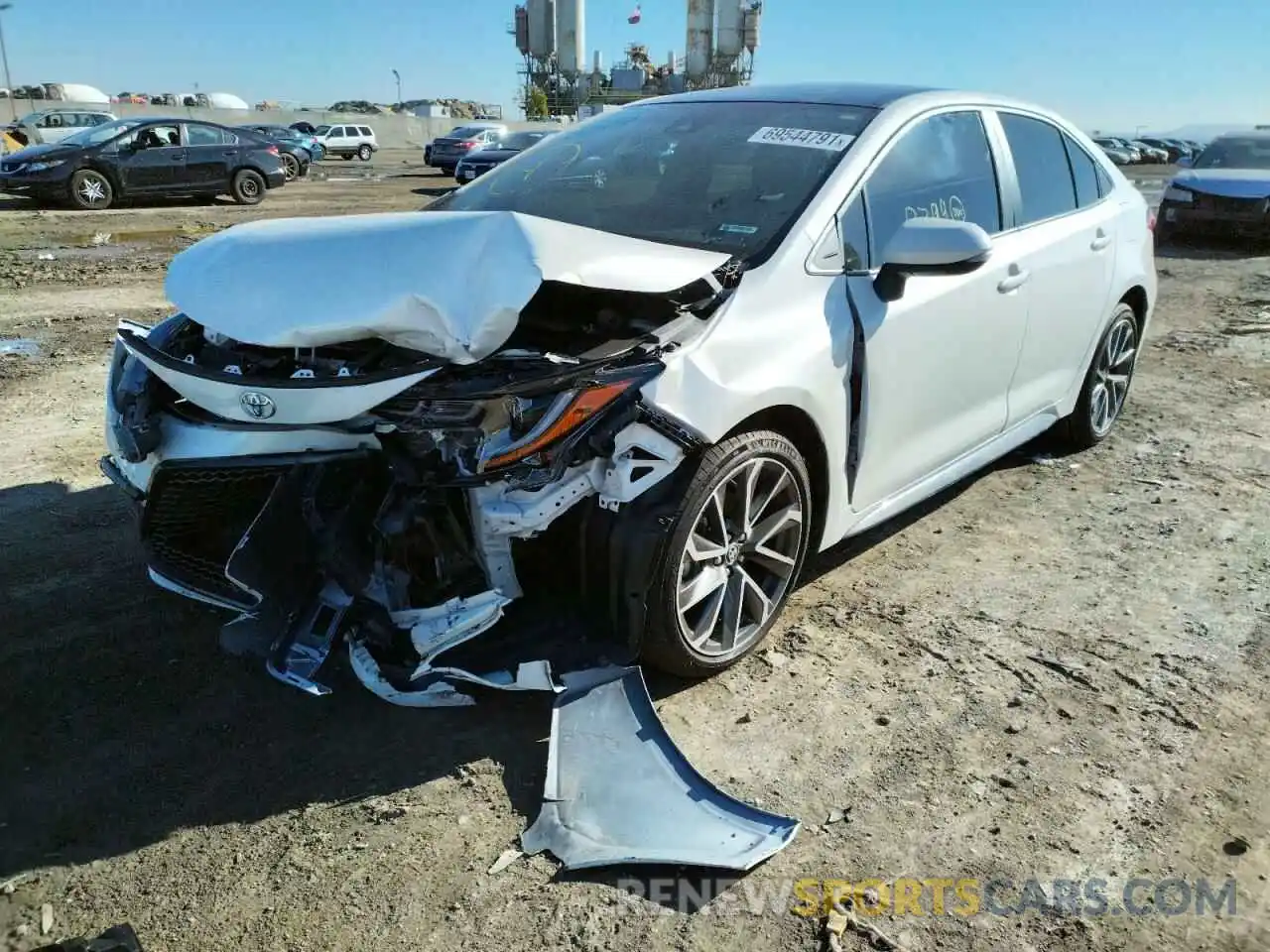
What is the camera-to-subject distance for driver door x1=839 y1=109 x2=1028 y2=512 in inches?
130

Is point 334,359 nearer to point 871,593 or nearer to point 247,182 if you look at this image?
point 871,593

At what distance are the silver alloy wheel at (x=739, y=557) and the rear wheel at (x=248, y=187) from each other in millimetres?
17387

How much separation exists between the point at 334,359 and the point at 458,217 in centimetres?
55

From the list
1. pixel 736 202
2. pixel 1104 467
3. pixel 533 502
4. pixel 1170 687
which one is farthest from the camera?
pixel 1104 467

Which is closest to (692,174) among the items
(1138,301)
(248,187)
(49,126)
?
(1138,301)

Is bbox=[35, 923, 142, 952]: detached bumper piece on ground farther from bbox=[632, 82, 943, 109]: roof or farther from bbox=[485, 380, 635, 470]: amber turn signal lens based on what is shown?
bbox=[632, 82, 943, 109]: roof

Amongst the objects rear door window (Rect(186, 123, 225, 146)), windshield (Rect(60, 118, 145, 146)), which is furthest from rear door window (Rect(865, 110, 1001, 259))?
rear door window (Rect(186, 123, 225, 146))

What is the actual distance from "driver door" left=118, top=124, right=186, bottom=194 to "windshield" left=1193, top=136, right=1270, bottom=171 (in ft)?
55.0

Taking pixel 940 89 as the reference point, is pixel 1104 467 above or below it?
below

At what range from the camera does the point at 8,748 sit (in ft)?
8.93

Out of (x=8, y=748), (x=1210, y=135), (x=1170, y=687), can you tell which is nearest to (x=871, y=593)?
(x=1170, y=687)

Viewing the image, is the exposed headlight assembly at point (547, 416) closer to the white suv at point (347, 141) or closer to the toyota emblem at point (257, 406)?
the toyota emblem at point (257, 406)

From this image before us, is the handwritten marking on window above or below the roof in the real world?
below

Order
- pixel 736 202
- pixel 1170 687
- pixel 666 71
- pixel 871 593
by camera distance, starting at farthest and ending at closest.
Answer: pixel 666 71
pixel 871 593
pixel 736 202
pixel 1170 687
